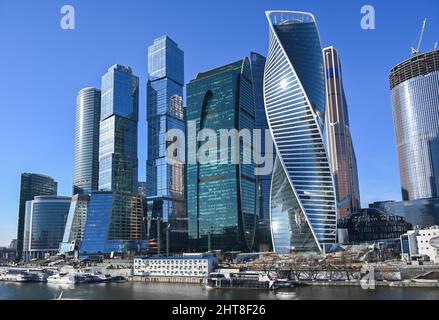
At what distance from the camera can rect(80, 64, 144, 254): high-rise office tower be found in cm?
10288

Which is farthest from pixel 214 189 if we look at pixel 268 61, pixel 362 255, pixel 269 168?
pixel 362 255

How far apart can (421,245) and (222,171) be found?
5051 cm

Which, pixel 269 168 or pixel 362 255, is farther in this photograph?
pixel 269 168

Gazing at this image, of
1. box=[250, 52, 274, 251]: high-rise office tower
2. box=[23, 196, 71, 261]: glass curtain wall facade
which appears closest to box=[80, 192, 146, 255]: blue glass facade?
box=[23, 196, 71, 261]: glass curtain wall facade

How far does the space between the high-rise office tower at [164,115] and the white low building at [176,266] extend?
61610 millimetres

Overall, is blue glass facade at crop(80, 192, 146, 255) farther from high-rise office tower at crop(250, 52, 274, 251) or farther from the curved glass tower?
the curved glass tower

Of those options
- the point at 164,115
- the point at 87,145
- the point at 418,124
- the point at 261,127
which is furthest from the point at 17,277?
the point at 418,124

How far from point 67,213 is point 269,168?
212ft

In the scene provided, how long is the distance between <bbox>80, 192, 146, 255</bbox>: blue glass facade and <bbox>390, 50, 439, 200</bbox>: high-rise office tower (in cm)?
8448

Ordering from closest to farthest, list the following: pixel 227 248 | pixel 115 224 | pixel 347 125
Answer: pixel 227 248 → pixel 115 224 → pixel 347 125

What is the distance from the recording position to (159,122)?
135m

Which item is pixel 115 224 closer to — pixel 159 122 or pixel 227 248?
pixel 227 248

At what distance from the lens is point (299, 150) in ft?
229

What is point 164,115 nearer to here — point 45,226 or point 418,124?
point 45,226
